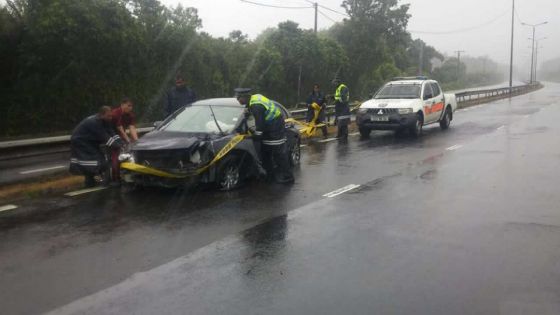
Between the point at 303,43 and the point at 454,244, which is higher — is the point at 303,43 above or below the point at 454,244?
above

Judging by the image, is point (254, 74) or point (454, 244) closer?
point (454, 244)

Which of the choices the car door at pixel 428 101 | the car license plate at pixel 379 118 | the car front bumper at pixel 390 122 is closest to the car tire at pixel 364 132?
the car front bumper at pixel 390 122

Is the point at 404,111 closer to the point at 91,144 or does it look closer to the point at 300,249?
the point at 91,144

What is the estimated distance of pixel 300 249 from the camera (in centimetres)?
600

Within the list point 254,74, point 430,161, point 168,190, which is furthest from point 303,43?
point 168,190

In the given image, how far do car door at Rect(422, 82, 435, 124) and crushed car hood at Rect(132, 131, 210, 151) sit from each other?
10.2m

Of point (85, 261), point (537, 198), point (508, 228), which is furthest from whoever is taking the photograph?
point (537, 198)

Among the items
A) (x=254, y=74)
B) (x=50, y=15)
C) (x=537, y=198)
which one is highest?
(x=50, y=15)

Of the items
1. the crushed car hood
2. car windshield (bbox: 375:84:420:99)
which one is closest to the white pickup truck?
car windshield (bbox: 375:84:420:99)

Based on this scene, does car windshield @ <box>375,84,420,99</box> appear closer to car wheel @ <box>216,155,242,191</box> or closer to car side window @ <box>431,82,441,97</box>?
car side window @ <box>431,82,441,97</box>

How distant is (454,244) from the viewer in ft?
20.0

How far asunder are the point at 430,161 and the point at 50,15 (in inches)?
597

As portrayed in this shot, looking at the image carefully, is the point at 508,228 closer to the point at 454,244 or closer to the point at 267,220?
the point at 454,244

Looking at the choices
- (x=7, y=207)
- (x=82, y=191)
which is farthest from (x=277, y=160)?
(x=7, y=207)
